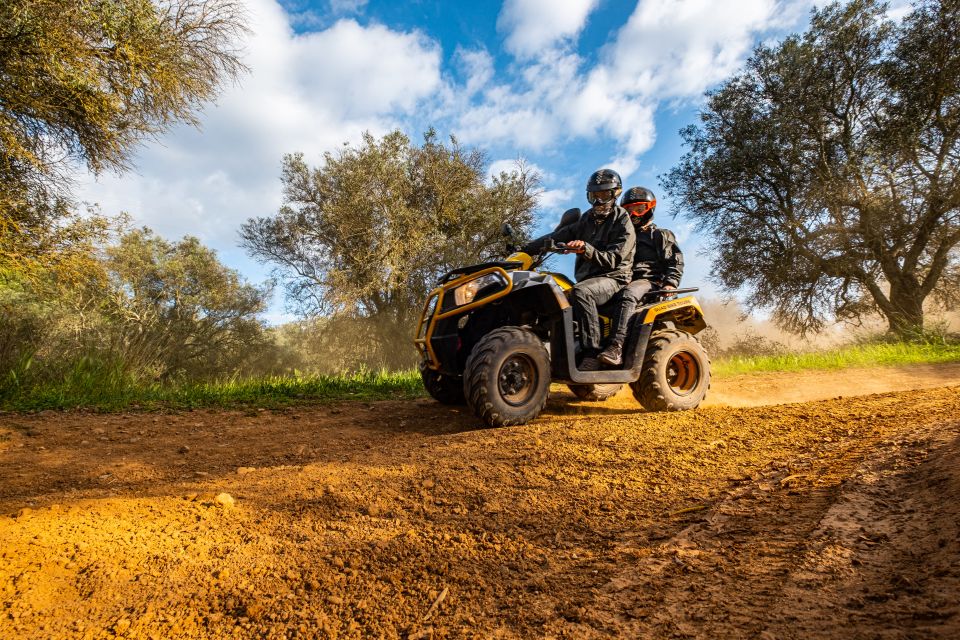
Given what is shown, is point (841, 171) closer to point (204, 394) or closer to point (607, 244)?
point (607, 244)

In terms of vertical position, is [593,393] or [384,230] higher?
[384,230]

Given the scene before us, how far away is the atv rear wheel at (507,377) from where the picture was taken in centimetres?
436

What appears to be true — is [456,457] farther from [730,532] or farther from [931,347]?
[931,347]

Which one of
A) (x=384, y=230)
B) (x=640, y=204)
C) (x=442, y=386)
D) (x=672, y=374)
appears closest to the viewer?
(x=672, y=374)

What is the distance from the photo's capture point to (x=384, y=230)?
848 inches

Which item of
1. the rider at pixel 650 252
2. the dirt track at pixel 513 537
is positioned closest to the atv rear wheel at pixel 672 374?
the rider at pixel 650 252

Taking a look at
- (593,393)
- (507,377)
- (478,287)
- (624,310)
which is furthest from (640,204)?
(507,377)

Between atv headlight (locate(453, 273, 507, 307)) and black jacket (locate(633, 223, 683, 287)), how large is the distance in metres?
2.37

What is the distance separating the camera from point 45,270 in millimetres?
8703

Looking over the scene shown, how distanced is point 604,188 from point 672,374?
2325 mm

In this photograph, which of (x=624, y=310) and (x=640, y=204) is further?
(x=640, y=204)

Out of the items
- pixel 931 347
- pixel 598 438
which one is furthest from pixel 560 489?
pixel 931 347

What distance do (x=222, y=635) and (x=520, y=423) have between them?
3131mm

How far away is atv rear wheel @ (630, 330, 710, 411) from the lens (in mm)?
5293
